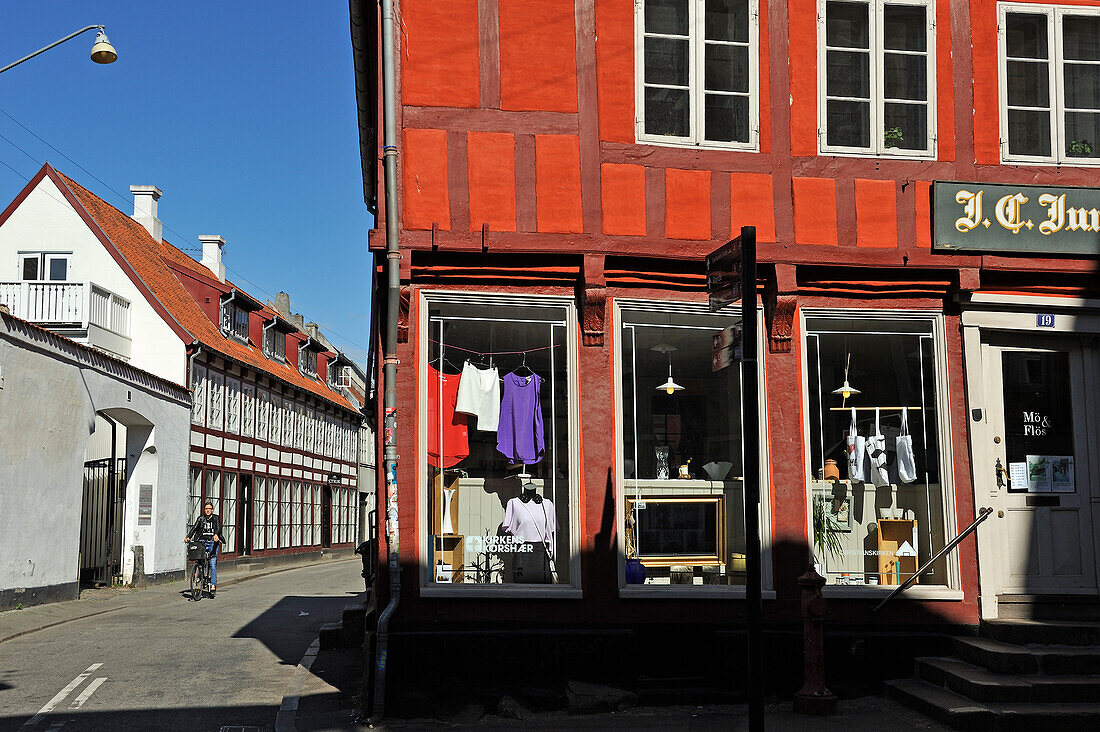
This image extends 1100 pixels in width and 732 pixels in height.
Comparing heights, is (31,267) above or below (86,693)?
above

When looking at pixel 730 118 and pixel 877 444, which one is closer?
pixel 730 118

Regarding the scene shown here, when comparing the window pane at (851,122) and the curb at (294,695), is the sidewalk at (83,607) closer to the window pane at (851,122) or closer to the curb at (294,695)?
the curb at (294,695)

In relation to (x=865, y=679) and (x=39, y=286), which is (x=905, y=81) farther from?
→ (x=39, y=286)

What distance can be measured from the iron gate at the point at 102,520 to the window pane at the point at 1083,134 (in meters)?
20.2

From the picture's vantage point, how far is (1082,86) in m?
11.7

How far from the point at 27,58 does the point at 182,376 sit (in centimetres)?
1551

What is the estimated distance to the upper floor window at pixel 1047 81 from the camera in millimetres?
11625

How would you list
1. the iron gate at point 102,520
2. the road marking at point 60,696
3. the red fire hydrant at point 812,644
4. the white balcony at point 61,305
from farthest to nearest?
the white balcony at point 61,305 < the iron gate at point 102,520 < the road marking at point 60,696 < the red fire hydrant at point 812,644

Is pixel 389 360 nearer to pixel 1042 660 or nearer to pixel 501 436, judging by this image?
pixel 501 436

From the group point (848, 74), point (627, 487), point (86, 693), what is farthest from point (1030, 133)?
point (86, 693)

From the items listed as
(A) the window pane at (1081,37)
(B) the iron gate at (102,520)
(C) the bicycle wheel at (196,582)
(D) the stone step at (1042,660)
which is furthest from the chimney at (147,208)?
(D) the stone step at (1042,660)

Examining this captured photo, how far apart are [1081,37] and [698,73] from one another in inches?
156

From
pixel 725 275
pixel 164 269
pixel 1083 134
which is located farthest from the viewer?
pixel 164 269

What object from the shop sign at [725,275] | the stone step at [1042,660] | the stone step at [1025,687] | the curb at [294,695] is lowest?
the curb at [294,695]
